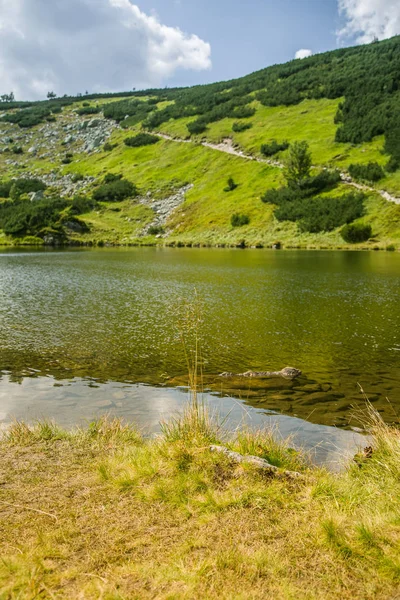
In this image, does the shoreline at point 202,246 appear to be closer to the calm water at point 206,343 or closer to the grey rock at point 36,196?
the grey rock at point 36,196

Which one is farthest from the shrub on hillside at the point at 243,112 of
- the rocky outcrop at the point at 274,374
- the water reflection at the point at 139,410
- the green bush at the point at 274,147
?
the water reflection at the point at 139,410

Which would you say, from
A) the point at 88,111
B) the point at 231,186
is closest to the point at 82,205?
the point at 231,186

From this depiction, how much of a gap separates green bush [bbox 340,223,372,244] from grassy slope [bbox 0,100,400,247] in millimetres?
1255

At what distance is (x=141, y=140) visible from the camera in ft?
436

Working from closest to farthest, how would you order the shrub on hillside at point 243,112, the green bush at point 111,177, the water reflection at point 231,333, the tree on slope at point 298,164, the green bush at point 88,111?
the water reflection at point 231,333, the tree on slope at point 298,164, the green bush at point 111,177, the shrub on hillside at point 243,112, the green bush at point 88,111

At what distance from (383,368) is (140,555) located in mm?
11333

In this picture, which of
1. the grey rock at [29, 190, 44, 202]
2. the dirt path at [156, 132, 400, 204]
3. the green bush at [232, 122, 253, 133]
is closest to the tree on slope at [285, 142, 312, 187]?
the dirt path at [156, 132, 400, 204]

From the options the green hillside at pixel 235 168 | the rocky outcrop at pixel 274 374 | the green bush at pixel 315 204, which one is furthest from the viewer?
the green hillside at pixel 235 168

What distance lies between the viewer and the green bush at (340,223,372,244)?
62.0m

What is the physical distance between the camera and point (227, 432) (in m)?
8.36

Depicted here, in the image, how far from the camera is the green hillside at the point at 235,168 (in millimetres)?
72750

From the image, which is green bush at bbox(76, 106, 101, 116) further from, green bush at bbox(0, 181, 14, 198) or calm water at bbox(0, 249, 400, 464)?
calm water at bbox(0, 249, 400, 464)

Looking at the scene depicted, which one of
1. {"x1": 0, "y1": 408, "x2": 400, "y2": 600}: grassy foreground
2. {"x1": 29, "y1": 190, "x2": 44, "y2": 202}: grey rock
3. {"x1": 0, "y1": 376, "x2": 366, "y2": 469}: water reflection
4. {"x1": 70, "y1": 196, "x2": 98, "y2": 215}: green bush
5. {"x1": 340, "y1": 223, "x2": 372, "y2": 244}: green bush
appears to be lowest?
{"x1": 0, "y1": 376, "x2": 366, "y2": 469}: water reflection

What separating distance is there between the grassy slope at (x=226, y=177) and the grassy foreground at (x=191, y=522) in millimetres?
59387
